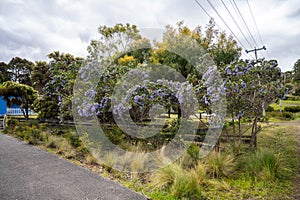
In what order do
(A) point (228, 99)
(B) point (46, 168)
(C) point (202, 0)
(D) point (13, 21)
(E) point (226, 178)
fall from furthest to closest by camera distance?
(D) point (13, 21) < (C) point (202, 0) < (A) point (228, 99) < (B) point (46, 168) < (E) point (226, 178)

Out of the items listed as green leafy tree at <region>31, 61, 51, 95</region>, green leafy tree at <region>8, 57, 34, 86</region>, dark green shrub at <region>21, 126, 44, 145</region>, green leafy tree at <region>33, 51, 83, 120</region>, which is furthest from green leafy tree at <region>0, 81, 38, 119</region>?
green leafy tree at <region>8, 57, 34, 86</region>

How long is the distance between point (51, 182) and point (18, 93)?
9563 millimetres

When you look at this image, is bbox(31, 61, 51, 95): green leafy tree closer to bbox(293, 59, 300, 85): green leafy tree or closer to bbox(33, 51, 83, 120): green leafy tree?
bbox(33, 51, 83, 120): green leafy tree

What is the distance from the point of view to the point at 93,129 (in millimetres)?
5270

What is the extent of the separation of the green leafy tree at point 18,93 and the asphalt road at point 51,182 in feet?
24.2

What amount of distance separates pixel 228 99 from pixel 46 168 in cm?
365

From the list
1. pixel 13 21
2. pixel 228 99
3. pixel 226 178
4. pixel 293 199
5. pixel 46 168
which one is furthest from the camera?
pixel 13 21

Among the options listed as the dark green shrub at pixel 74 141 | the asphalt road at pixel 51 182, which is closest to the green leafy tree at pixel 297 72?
the dark green shrub at pixel 74 141

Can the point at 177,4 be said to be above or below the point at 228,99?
above

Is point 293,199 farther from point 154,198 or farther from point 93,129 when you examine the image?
point 93,129

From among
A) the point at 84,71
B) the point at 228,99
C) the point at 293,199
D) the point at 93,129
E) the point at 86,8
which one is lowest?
the point at 293,199

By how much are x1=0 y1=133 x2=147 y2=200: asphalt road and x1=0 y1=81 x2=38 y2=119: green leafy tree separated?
290 inches

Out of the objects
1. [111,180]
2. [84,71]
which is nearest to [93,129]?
[84,71]

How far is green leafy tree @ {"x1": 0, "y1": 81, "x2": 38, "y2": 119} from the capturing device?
10688 mm
